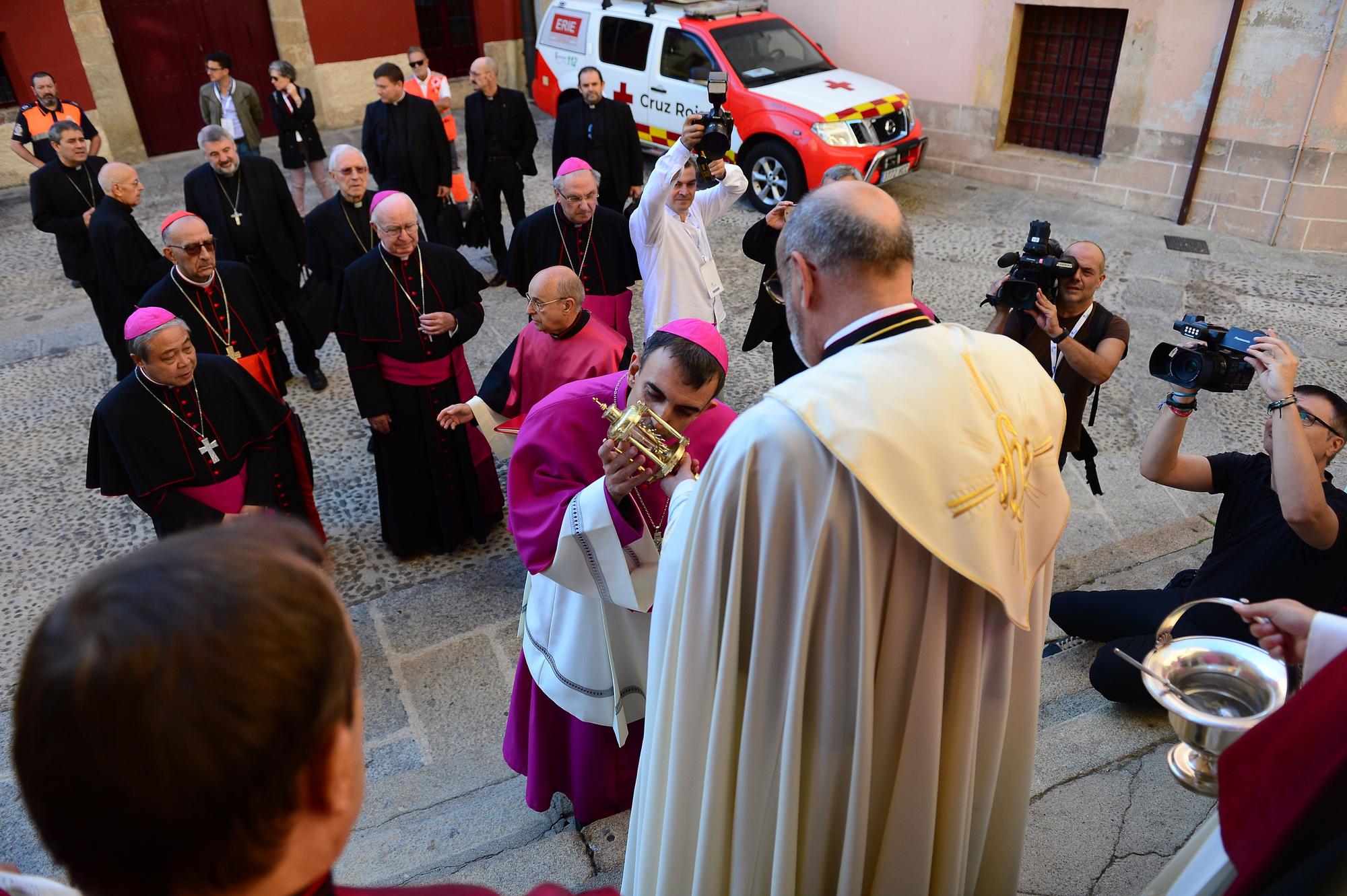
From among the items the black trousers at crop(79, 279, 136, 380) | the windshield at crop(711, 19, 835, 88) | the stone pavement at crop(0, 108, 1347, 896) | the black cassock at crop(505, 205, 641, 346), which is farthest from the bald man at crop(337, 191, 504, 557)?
the windshield at crop(711, 19, 835, 88)

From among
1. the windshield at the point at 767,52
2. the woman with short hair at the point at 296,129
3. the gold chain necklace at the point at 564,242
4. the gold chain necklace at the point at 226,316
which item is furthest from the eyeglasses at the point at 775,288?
the windshield at the point at 767,52

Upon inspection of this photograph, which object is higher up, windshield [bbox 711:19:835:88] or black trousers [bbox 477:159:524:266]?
windshield [bbox 711:19:835:88]

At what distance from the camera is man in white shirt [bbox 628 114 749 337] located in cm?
518

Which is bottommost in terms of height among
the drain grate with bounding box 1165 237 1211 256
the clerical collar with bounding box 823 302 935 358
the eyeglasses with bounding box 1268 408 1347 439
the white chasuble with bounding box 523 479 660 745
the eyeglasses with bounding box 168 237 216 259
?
the drain grate with bounding box 1165 237 1211 256

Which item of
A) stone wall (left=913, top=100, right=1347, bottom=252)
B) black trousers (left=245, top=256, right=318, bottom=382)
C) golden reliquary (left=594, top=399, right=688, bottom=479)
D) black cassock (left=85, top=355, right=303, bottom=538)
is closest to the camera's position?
golden reliquary (left=594, top=399, right=688, bottom=479)

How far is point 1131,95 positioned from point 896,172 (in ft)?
8.33

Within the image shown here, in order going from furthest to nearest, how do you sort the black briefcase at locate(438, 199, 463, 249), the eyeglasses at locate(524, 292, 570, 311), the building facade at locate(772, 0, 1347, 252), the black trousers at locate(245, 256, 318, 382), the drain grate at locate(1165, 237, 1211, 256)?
the drain grate at locate(1165, 237, 1211, 256) < the building facade at locate(772, 0, 1347, 252) < the black briefcase at locate(438, 199, 463, 249) < the black trousers at locate(245, 256, 318, 382) < the eyeglasses at locate(524, 292, 570, 311)

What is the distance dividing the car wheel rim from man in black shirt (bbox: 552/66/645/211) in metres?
2.32

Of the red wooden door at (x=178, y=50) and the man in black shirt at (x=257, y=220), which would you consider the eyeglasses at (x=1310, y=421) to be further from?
the red wooden door at (x=178, y=50)

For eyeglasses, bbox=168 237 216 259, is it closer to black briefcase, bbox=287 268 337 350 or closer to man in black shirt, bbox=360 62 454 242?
black briefcase, bbox=287 268 337 350

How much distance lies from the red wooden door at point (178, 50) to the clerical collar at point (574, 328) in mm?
10171

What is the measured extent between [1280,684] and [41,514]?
5.87 metres

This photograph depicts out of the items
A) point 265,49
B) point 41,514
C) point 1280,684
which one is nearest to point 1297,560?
point 1280,684

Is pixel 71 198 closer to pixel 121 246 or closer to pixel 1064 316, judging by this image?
pixel 121 246
